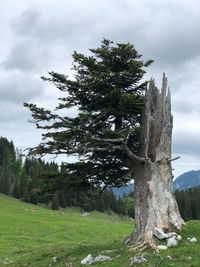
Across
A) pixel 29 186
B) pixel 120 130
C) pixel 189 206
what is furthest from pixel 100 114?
pixel 29 186

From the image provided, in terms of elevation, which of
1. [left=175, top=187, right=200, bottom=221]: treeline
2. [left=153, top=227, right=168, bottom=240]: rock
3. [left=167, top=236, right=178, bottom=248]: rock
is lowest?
[left=167, top=236, right=178, bottom=248]: rock

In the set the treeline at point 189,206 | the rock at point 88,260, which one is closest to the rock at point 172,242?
the rock at point 88,260

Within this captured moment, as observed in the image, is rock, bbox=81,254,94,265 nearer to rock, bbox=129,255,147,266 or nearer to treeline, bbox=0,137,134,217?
rock, bbox=129,255,147,266

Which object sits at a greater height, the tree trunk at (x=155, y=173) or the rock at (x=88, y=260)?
the tree trunk at (x=155, y=173)

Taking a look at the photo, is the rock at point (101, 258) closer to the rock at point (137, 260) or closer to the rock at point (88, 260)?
the rock at point (88, 260)

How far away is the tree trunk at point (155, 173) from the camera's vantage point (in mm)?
27047

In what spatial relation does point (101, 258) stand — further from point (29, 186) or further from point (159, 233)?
point (29, 186)

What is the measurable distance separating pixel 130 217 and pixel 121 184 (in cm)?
14004

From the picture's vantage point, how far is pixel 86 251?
94.0 feet

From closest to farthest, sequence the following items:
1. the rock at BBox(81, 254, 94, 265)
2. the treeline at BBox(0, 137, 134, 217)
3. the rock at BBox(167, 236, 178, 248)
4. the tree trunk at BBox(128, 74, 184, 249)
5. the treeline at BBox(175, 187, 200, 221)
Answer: the rock at BBox(167, 236, 178, 248)
the rock at BBox(81, 254, 94, 265)
the tree trunk at BBox(128, 74, 184, 249)
the treeline at BBox(175, 187, 200, 221)
the treeline at BBox(0, 137, 134, 217)

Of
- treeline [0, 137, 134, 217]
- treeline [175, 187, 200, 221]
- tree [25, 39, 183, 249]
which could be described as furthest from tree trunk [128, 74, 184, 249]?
treeline [175, 187, 200, 221]

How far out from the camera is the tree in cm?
2742

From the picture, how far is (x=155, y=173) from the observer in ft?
91.5

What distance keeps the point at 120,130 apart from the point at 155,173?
3.13 meters
